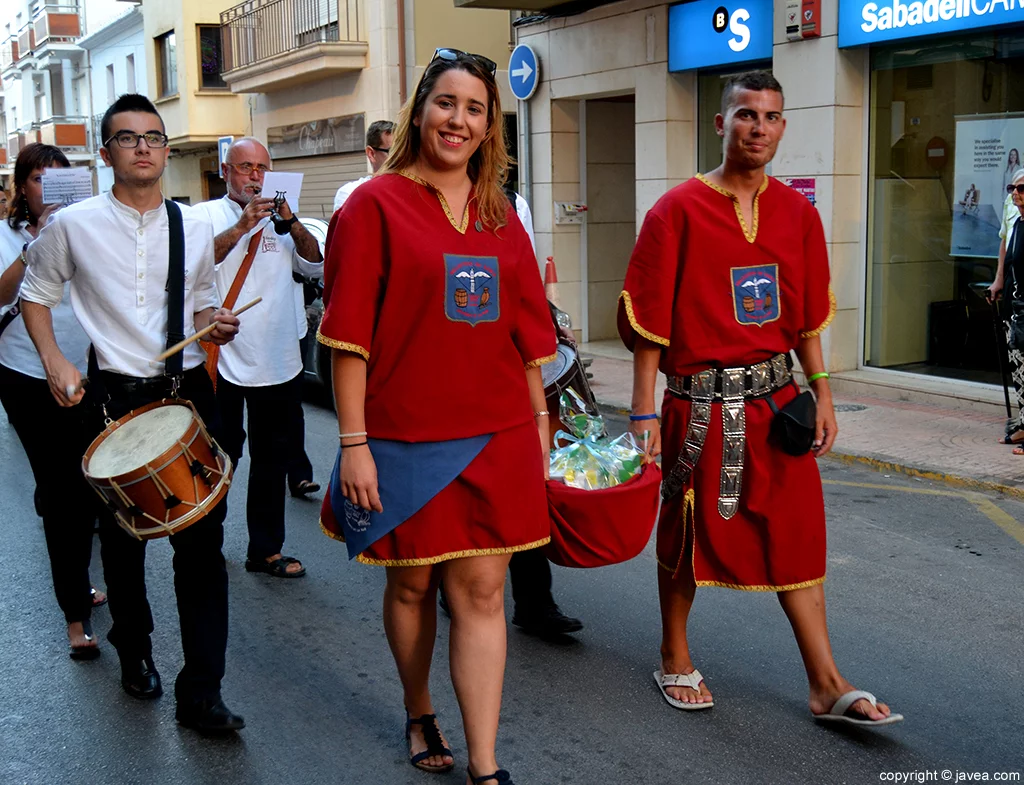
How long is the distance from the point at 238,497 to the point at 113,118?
13.3 ft

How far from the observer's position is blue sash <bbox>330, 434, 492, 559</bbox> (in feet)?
10.7

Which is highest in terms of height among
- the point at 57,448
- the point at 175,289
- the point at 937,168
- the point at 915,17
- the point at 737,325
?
the point at 915,17

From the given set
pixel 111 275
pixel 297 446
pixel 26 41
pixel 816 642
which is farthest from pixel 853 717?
pixel 26 41

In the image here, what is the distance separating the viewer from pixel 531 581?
474 centimetres

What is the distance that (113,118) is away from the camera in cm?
387

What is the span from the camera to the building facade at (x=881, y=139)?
10.0 m

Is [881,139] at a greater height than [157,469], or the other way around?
[881,139]

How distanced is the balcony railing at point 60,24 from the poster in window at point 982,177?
35.2m

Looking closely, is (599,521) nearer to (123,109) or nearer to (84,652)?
(123,109)

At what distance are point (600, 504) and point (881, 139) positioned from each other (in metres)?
8.50

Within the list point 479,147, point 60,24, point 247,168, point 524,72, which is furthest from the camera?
point 60,24

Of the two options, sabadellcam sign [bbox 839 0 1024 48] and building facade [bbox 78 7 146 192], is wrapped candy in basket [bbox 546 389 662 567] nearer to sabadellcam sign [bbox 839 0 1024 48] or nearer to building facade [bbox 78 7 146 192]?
sabadellcam sign [bbox 839 0 1024 48]

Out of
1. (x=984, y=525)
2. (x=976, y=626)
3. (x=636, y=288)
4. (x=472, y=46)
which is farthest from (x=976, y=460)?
(x=472, y=46)

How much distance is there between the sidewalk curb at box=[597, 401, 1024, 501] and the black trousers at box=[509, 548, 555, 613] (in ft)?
12.2
